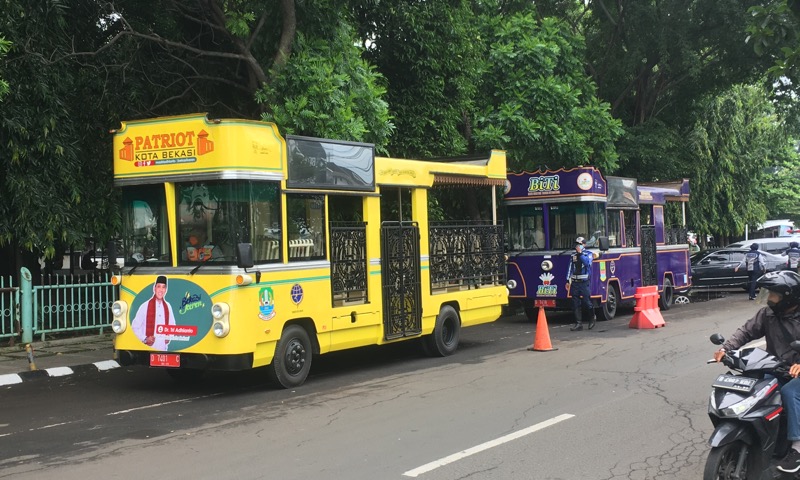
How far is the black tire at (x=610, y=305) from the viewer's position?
59.8 feet

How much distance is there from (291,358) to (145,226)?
2.56m

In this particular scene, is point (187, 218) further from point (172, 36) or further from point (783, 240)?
point (783, 240)

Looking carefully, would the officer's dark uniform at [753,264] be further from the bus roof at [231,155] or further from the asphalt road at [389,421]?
the bus roof at [231,155]

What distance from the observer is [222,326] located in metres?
9.22

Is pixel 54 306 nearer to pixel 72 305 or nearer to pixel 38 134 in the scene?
pixel 72 305

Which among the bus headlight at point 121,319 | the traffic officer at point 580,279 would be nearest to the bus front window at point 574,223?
A: the traffic officer at point 580,279

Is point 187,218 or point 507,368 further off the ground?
point 187,218

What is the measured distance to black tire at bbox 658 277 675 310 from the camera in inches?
820

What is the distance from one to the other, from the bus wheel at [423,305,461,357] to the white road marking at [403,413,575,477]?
468cm

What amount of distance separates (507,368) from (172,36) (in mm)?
9793

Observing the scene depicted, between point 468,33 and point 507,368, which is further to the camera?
point 468,33

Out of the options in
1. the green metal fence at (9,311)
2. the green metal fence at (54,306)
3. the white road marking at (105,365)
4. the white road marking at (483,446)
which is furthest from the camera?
the green metal fence at (54,306)

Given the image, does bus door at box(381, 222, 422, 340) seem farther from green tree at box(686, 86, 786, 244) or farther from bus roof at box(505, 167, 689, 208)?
green tree at box(686, 86, 786, 244)

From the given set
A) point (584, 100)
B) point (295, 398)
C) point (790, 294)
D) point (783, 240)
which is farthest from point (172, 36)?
point (783, 240)
